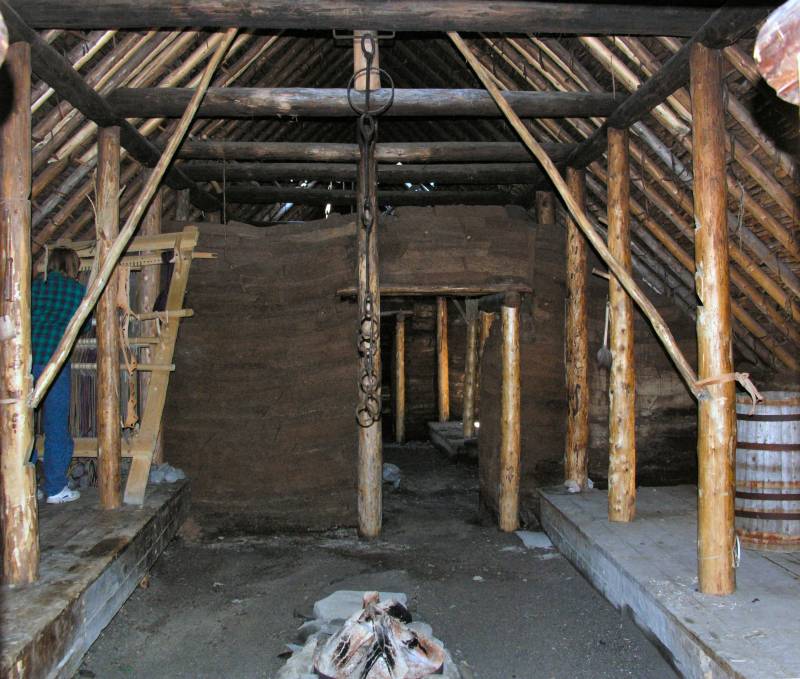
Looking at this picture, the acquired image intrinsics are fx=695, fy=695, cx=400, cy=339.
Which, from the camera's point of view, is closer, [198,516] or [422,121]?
[198,516]

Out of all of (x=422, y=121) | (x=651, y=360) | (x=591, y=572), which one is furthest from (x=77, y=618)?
(x=422, y=121)

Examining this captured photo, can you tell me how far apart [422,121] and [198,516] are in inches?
188

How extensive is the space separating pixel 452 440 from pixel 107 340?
5778 mm

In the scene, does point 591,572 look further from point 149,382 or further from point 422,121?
point 422,121

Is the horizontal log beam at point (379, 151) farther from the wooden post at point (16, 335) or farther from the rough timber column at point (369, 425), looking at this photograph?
the wooden post at point (16, 335)

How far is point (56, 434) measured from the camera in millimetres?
4633

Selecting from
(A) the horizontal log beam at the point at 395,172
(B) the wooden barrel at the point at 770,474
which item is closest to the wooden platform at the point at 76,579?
(A) the horizontal log beam at the point at 395,172

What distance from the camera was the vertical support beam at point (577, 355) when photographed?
5.68 m

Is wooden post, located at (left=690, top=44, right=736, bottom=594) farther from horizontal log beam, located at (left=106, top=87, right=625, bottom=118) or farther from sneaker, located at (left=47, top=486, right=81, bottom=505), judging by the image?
sneaker, located at (left=47, top=486, right=81, bottom=505)

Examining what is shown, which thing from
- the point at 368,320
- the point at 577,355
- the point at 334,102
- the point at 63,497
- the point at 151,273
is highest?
the point at 334,102

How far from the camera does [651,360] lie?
6.07 meters

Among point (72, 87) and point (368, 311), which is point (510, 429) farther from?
point (72, 87)

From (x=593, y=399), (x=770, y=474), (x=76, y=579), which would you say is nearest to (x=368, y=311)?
(x=593, y=399)

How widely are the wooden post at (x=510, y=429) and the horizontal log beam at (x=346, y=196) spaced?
184 cm
